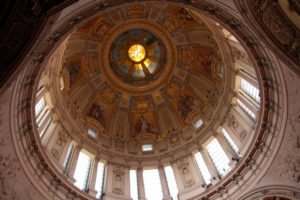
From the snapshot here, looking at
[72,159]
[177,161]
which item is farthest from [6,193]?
[177,161]

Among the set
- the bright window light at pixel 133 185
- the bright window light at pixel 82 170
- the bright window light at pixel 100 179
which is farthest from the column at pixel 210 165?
the bright window light at pixel 82 170

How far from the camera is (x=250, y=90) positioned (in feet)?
68.7

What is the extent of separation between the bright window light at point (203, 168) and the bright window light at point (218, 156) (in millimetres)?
739

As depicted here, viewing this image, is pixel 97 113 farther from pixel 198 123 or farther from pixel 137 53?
pixel 198 123

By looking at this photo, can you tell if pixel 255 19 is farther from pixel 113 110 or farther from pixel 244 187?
pixel 113 110

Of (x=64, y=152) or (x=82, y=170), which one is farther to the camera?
(x=82, y=170)

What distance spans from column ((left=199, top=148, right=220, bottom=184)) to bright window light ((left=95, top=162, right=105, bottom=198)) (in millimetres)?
7069

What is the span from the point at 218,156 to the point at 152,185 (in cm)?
502

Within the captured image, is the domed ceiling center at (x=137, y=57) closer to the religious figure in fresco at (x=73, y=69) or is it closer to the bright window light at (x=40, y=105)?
the religious figure in fresco at (x=73, y=69)

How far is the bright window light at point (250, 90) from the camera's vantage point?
19995 mm

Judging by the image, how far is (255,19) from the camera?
11.1m

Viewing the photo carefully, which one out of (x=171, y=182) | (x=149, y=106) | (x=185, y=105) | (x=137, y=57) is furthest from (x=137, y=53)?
(x=171, y=182)

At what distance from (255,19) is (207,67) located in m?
17.2

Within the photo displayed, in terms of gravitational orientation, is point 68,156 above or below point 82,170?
above
